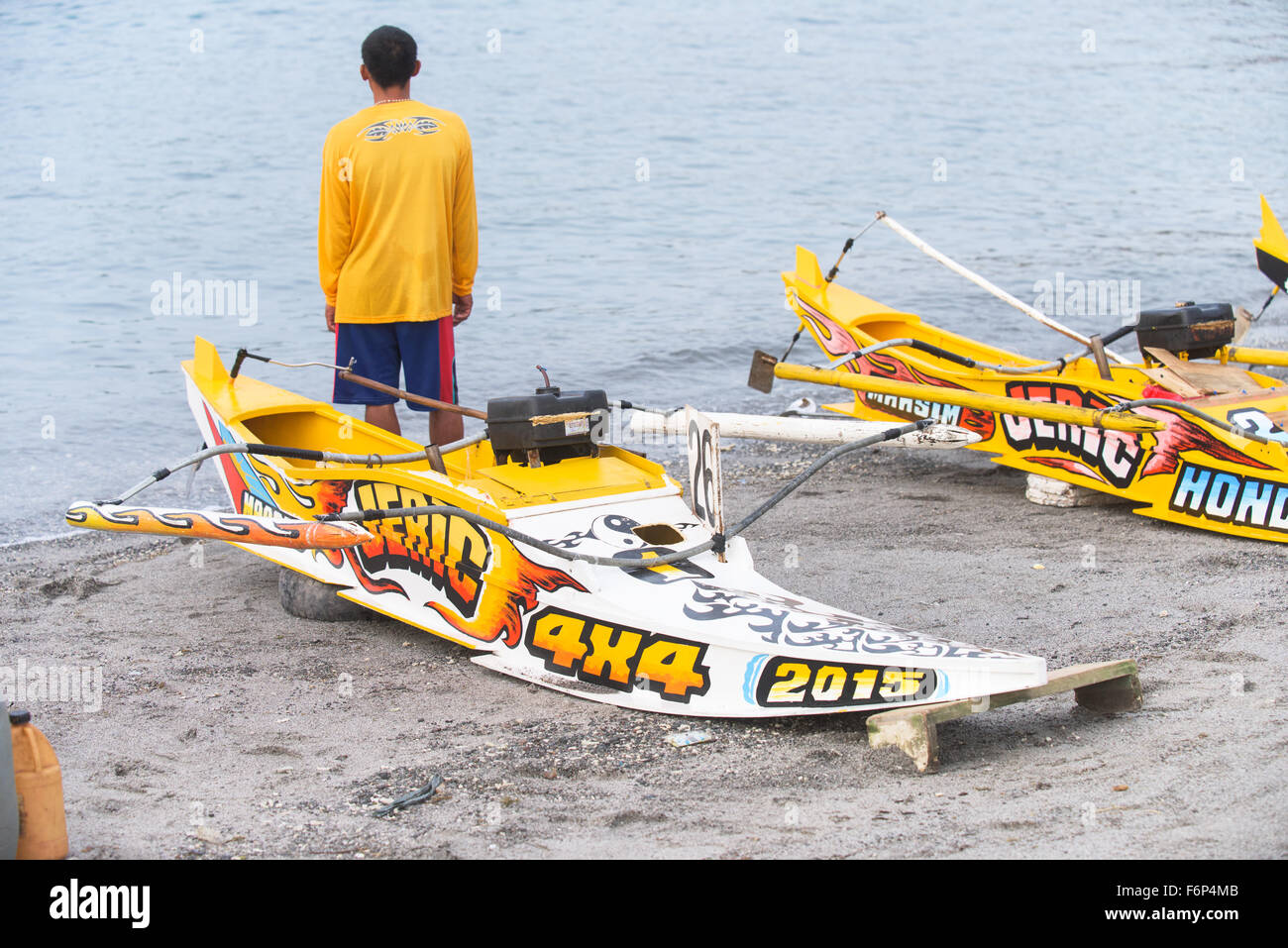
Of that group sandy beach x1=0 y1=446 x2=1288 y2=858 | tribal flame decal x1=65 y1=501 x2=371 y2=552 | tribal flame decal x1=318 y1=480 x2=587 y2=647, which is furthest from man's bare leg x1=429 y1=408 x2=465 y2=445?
tribal flame decal x1=65 y1=501 x2=371 y2=552

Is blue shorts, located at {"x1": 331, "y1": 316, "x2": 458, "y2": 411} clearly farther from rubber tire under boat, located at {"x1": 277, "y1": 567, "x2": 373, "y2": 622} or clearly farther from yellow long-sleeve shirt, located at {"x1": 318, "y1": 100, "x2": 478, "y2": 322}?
rubber tire under boat, located at {"x1": 277, "y1": 567, "x2": 373, "y2": 622}

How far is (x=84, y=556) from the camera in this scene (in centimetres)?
773

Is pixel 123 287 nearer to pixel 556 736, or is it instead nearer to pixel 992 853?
pixel 556 736

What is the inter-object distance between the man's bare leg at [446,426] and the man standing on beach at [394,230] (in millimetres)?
174

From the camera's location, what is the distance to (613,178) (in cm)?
1958

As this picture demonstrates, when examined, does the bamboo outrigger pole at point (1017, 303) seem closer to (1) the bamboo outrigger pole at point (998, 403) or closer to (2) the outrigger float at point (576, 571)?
(1) the bamboo outrigger pole at point (998, 403)

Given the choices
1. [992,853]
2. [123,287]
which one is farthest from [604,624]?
[123,287]

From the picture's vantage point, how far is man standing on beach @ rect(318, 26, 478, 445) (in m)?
6.04

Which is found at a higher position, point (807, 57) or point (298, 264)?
point (807, 57)

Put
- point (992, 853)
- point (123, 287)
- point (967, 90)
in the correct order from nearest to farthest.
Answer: point (992, 853) < point (123, 287) < point (967, 90)

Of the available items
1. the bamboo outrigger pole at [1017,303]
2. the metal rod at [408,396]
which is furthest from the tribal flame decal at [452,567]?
the bamboo outrigger pole at [1017,303]

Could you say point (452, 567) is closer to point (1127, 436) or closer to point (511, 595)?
point (511, 595)

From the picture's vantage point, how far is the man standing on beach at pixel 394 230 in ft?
19.8
